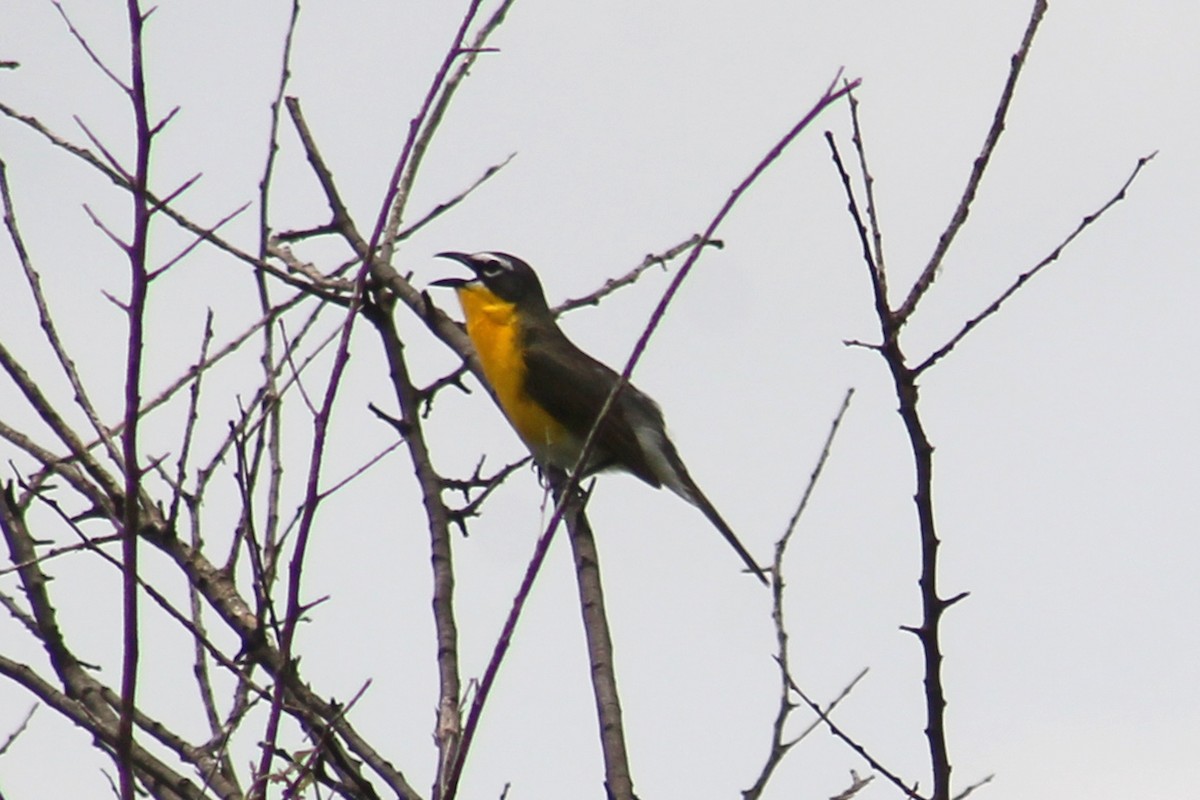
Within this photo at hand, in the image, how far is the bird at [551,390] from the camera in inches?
362

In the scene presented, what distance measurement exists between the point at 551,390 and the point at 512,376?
250 millimetres

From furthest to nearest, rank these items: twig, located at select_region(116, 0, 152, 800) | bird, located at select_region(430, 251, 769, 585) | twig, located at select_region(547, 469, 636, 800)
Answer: bird, located at select_region(430, 251, 769, 585)
twig, located at select_region(547, 469, 636, 800)
twig, located at select_region(116, 0, 152, 800)

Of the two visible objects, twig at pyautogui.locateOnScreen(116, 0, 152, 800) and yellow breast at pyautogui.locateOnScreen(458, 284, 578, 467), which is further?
yellow breast at pyautogui.locateOnScreen(458, 284, 578, 467)

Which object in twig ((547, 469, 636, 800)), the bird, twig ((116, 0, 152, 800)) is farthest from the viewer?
the bird

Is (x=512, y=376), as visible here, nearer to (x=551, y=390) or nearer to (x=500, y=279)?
(x=551, y=390)

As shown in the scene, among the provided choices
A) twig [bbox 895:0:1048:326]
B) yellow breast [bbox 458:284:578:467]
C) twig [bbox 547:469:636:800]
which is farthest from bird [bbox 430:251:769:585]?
twig [bbox 895:0:1048:326]

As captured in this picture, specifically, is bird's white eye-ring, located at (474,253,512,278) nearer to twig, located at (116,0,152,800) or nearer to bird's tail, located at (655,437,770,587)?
bird's tail, located at (655,437,770,587)

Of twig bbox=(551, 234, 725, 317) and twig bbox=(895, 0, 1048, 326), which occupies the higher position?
twig bbox=(551, 234, 725, 317)

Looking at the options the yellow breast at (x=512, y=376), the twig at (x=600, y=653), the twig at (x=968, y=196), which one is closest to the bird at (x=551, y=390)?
the yellow breast at (x=512, y=376)

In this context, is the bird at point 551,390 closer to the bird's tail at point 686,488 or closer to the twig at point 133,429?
the bird's tail at point 686,488

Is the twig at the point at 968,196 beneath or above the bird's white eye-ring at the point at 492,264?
beneath

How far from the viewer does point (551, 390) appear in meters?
9.27

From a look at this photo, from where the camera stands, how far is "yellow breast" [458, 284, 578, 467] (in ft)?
30.1

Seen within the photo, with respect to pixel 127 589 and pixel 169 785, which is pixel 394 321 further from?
pixel 127 589
